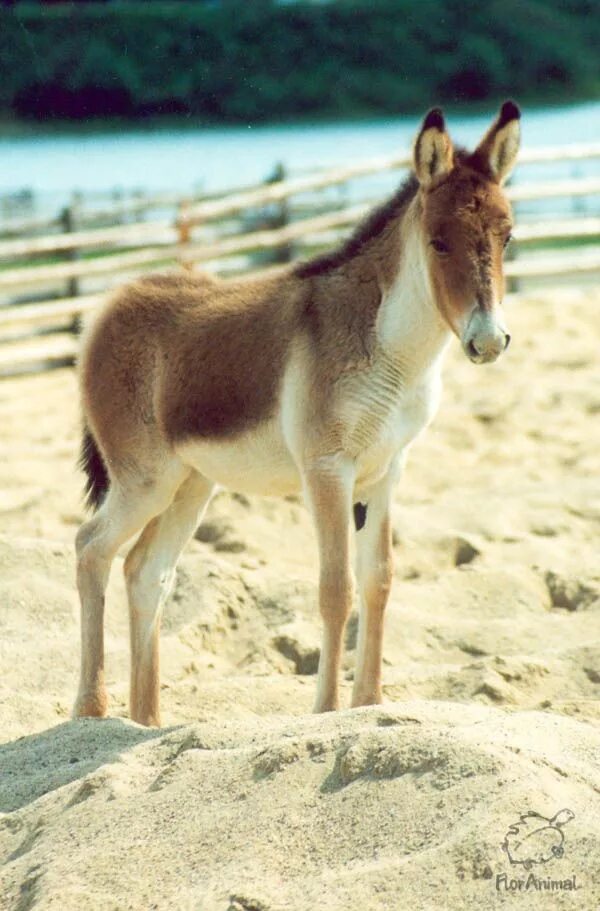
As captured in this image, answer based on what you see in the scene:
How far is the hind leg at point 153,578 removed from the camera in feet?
18.1

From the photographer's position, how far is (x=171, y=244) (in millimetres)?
16078

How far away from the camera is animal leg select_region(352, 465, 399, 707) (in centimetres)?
536

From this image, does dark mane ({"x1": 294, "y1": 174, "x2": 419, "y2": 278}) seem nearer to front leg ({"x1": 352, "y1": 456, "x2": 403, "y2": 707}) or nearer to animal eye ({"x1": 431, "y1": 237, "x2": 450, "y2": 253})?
animal eye ({"x1": 431, "y1": 237, "x2": 450, "y2": 253})

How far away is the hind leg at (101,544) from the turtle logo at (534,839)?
2400 millimetres

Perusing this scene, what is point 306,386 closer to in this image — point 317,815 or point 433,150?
point 433,150

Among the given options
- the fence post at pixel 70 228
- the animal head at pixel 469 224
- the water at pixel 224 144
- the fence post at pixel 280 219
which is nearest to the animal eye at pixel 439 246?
the animal head at pixel 469 224

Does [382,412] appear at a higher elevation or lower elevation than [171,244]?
lower

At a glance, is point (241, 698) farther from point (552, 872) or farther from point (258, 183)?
point (258, 183)

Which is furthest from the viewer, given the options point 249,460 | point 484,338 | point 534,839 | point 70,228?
point 70,228

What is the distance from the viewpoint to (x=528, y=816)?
3465 millimetres

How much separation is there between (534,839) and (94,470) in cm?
306

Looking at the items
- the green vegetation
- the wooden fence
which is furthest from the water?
the wooden fence

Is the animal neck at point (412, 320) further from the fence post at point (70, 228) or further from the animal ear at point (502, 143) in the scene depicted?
the fence post at point (70, 228)

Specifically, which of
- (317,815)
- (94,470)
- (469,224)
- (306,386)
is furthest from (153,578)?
(317,815)
